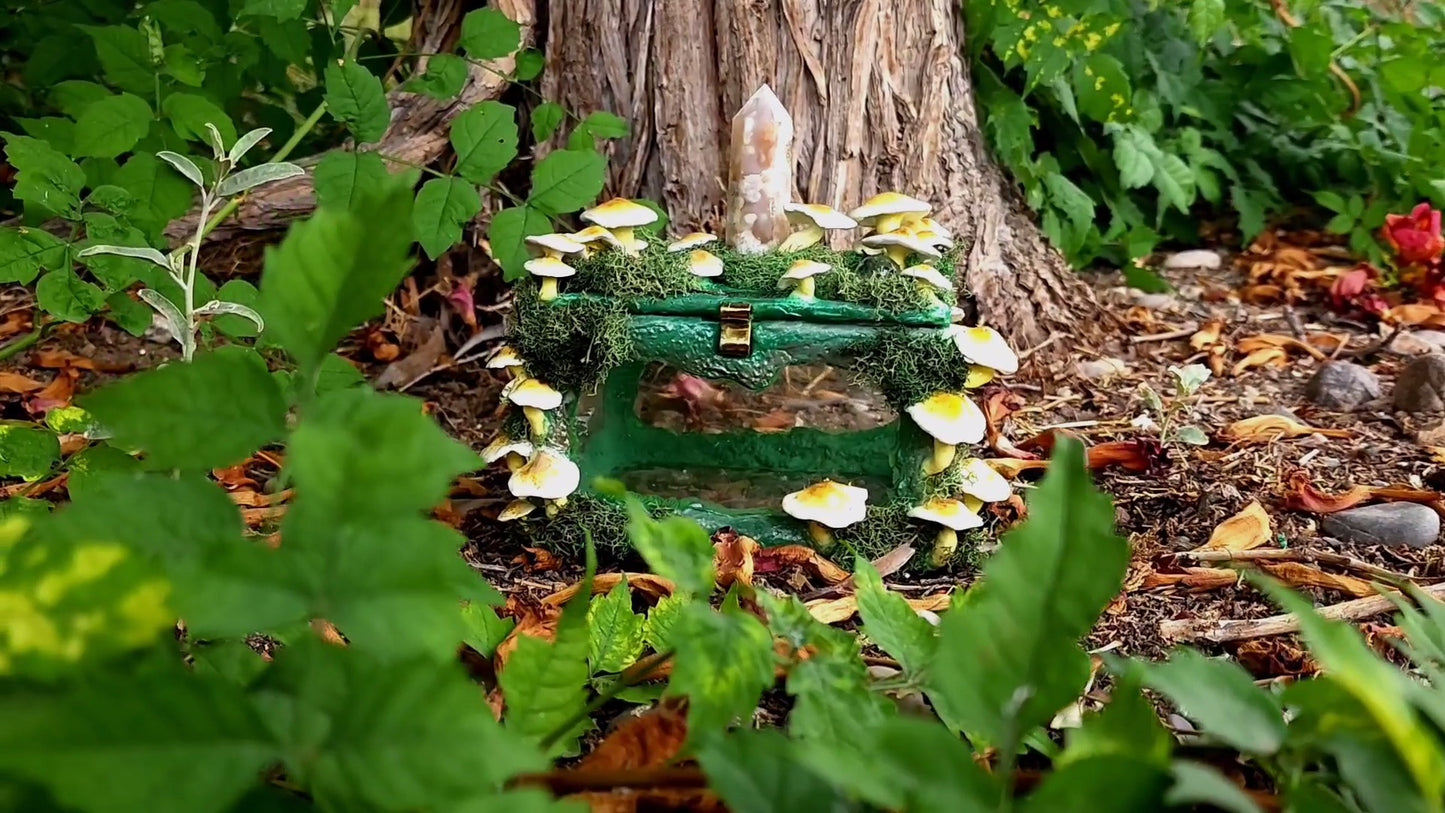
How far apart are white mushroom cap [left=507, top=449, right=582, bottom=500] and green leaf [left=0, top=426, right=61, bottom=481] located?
0.64m

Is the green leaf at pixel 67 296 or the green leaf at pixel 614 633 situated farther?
the green leaf at pixel 67 296

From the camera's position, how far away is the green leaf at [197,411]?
0.45 metres

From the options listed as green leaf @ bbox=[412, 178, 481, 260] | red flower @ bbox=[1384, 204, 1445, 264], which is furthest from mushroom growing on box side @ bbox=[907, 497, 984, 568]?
red flower @ bbox=[1384, 204, 1445, 264]

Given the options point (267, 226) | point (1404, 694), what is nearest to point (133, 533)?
point (1404, 694)

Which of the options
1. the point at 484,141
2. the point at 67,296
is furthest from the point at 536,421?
the point at 67,296

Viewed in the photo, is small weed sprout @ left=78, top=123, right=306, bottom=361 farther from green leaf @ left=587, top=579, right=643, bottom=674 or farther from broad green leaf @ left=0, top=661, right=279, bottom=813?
broad green leaf @ left=0, top=661, right=279, bottom=813

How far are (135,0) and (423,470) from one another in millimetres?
2835

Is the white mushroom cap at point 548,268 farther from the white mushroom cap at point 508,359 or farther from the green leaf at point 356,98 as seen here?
the green leaf at point 356,98

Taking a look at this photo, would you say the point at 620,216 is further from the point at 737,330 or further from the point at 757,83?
the point at 757,83

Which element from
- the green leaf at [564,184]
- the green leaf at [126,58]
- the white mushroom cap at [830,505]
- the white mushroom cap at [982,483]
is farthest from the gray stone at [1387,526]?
the green leaf at [126,58]

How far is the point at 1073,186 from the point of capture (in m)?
2.94

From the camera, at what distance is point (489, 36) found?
6.19 ft

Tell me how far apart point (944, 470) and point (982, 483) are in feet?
0.20

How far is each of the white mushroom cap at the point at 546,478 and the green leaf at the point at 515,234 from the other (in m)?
0.31
